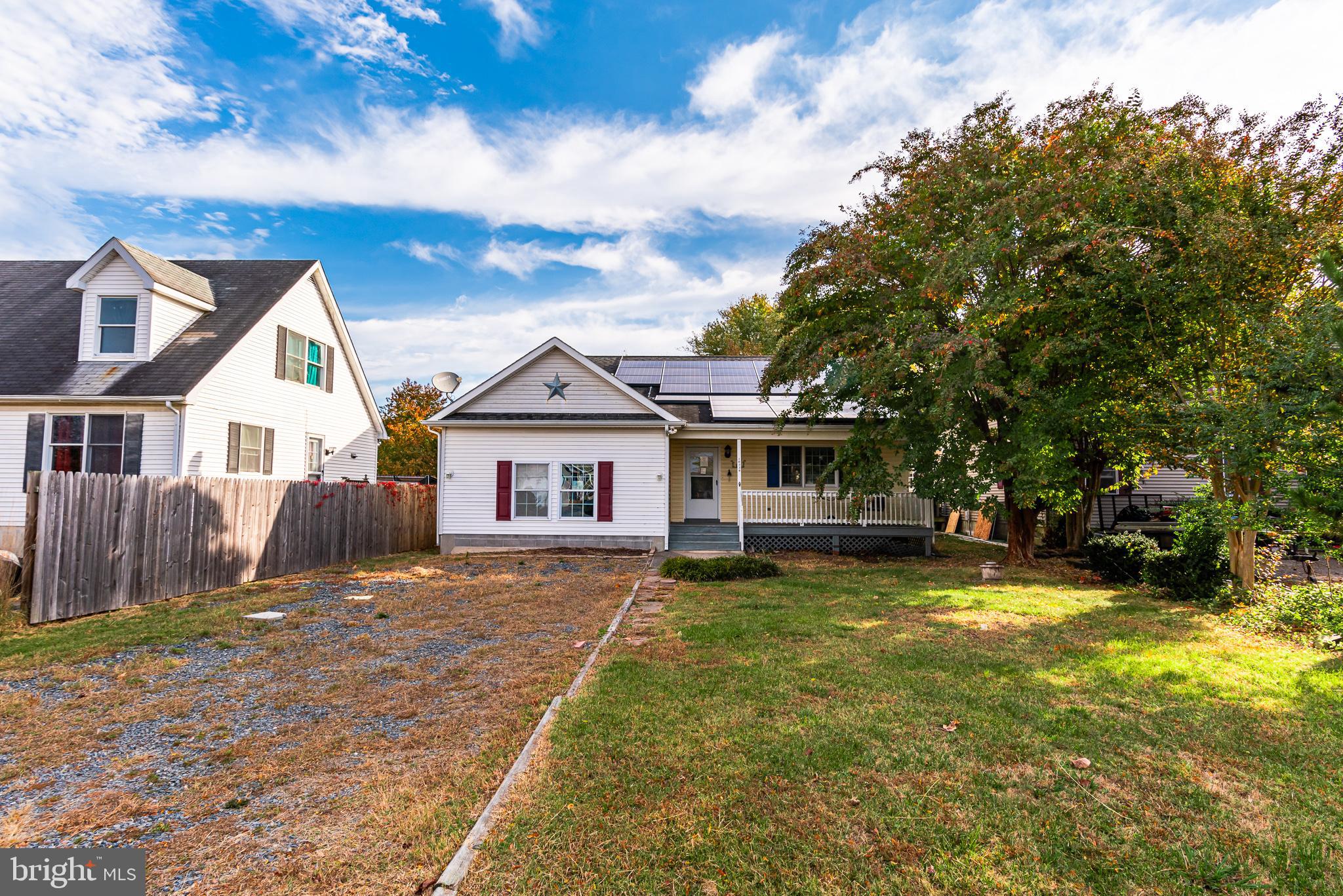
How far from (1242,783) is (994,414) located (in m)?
10.3

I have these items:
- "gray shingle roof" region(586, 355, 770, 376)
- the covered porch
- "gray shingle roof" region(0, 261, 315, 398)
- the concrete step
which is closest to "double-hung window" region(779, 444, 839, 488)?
the covered porch

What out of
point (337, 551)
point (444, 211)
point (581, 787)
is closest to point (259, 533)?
point (337, 551)

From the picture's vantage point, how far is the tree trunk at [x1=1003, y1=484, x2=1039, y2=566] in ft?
43.7

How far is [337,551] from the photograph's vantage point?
13648mm

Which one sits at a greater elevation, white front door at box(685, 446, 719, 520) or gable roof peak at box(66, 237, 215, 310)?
gable roof peak at box(66, 237, 215, 310)

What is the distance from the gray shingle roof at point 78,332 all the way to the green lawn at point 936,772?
13.7 meters

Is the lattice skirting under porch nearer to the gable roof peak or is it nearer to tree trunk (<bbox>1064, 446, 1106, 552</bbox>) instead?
tree trunk (<bbox>1064, 446, 1106, 552</bbox>)

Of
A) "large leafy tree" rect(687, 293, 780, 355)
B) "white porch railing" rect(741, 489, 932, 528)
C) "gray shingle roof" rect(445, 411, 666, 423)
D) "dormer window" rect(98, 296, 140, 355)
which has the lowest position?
"white porch railing" rect(741, 489, 932, 528)

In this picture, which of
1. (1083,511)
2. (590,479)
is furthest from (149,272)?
(1083,511)

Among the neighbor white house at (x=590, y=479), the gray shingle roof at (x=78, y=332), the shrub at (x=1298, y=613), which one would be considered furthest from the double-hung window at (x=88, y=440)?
the shrub at (x=1298, y=613)

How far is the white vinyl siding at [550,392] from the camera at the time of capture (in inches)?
617

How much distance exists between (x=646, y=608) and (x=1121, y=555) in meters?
9.18

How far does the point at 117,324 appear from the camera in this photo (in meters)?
14.1

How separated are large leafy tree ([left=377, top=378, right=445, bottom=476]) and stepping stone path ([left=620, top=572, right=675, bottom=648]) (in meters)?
20.8
